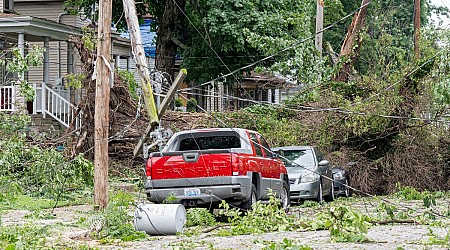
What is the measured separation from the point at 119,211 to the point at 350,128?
12935mm

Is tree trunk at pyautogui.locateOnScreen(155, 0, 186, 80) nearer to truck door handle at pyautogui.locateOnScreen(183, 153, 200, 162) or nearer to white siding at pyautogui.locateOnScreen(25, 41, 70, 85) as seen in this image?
white siding at pyautogui.locateOnScreen(25, 41, 70, 85)

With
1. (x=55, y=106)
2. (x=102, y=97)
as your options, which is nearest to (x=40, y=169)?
(x=102, y=97)

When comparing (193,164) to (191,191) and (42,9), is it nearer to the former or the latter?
(191,191)

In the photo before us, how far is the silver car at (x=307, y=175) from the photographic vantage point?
803 inches

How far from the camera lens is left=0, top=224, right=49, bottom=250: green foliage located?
10.7m

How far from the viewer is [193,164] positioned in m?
15.1

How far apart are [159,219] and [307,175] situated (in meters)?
8.29

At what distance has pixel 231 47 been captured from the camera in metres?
30.4

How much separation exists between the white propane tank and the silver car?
6.67 m

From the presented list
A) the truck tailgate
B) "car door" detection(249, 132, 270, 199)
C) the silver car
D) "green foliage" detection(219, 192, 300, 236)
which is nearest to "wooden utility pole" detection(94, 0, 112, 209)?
the truck tailgate

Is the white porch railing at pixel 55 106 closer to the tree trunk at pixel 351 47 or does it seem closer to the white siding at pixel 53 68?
the white siding at pixel 53 68

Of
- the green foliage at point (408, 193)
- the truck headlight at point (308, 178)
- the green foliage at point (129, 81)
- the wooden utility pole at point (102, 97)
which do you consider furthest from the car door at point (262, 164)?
the green foliage at point (129, 81)

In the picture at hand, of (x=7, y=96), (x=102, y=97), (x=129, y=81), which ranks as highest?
(x=129, y=81)

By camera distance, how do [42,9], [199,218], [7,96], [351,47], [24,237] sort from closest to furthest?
[24,237], [199,218], [7,96], [351,47], [42,9]
